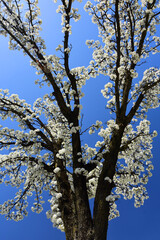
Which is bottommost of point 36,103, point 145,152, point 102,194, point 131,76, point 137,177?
point 102,194

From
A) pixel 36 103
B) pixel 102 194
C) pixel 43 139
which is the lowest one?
pixel 102 194

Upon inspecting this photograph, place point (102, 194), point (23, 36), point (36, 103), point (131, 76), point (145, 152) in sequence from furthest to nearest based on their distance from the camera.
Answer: point (36, 103) → point (145, 152) → point (23, 36) → point (131, 76) → point (102, 194)

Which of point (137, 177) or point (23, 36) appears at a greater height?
point (23, 36)

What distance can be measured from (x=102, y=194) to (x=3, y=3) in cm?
722

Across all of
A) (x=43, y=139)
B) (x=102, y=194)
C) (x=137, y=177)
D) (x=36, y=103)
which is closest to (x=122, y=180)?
(x=137, y=177)

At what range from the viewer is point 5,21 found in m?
7.26

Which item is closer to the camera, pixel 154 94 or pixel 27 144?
pixel 27 144

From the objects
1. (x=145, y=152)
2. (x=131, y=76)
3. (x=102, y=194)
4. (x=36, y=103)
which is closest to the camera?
(x=102, y=194)

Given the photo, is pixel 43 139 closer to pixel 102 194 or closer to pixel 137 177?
pixel 102 194

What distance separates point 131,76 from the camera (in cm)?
650

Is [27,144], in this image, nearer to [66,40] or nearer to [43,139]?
[43,139]

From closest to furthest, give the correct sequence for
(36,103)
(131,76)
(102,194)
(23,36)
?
(102,194)
(131,76)
(23,36)
(36,103)

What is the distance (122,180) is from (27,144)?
373cm

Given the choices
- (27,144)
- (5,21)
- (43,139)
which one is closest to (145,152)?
(43,139)
